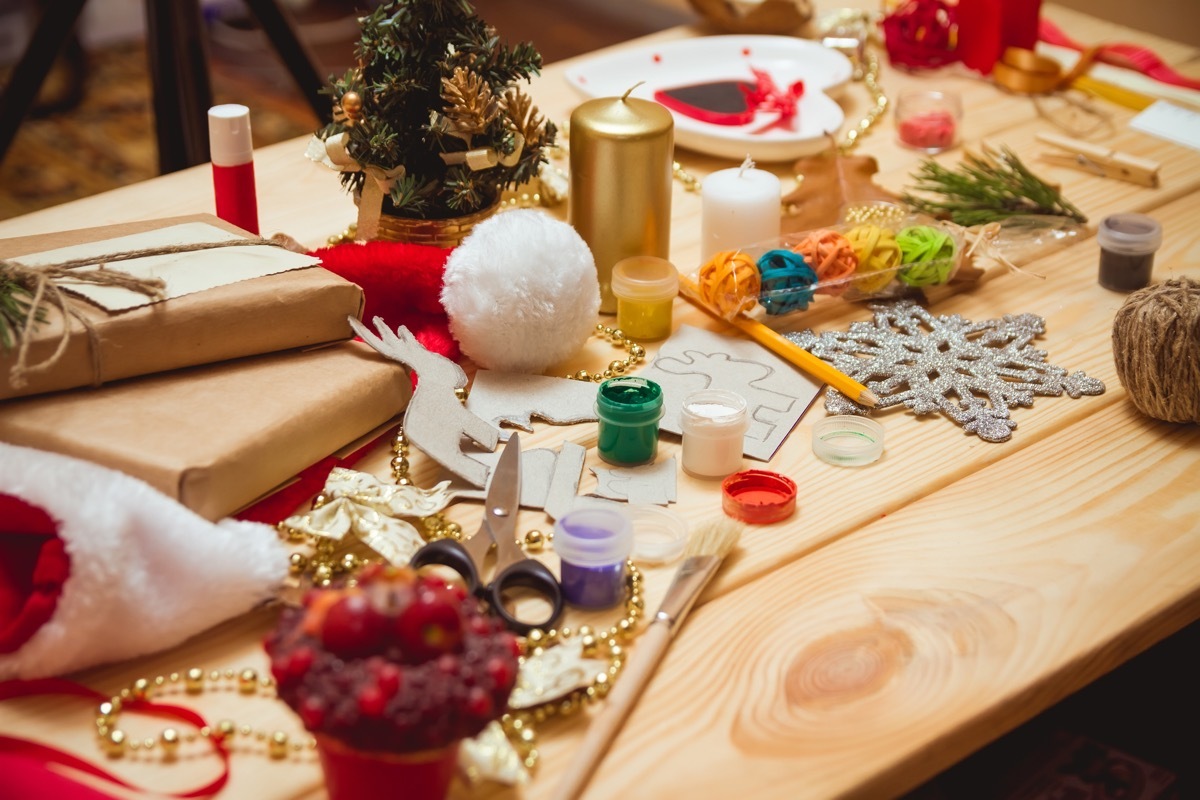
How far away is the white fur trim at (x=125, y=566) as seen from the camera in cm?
63

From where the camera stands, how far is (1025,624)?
704mm

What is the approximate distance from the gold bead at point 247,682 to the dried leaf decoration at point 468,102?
1.61 feet

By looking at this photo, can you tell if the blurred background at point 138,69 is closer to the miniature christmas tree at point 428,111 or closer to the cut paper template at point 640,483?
the miniature christmas tree at point 428,111

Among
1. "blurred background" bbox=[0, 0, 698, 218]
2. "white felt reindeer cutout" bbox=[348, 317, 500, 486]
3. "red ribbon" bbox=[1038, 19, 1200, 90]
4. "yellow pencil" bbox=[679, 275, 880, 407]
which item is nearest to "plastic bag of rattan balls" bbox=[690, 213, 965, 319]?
"yellow pencil" bbox=[679, 275, 880, 407]

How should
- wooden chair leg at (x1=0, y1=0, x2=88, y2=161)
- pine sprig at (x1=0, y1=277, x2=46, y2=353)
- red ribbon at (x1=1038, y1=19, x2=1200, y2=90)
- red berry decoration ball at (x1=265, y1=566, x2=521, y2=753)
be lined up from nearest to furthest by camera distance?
1. red berry decoration ball at (x1=265, y1=566, x2=521, y2=753)
2. pine sprig at (x1=0, y1=277, x2=46, y2=353)
3. wooden chair leg at (x1=0, y1=0, x2=88, y2=161)
4. red ribbon at (x1=1038, y1=19, x2=1200, y2=90)

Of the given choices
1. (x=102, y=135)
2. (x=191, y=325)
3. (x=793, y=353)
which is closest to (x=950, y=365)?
(x=793, y=353)

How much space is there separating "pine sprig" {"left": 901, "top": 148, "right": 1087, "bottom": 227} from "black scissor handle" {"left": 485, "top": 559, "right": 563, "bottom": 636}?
0.63 m

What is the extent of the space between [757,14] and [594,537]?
103cm

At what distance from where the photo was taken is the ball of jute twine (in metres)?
0.84

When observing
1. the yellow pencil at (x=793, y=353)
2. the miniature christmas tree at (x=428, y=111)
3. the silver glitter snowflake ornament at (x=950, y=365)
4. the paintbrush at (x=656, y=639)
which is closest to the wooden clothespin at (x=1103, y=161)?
the silver glitter snowflake ornament at (x=950, y=365)

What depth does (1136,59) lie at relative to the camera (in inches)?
58.8

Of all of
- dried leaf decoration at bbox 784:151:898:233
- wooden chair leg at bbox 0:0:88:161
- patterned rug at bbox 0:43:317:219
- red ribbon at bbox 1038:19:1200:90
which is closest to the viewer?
dried leaf decoration at bbox 784:151:898:233

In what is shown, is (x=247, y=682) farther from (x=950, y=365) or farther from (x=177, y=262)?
(x=950, y=365)

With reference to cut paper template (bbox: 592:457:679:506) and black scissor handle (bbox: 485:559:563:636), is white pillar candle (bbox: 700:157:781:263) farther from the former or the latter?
black scissor handle (bbox: 485:559:563:636)
